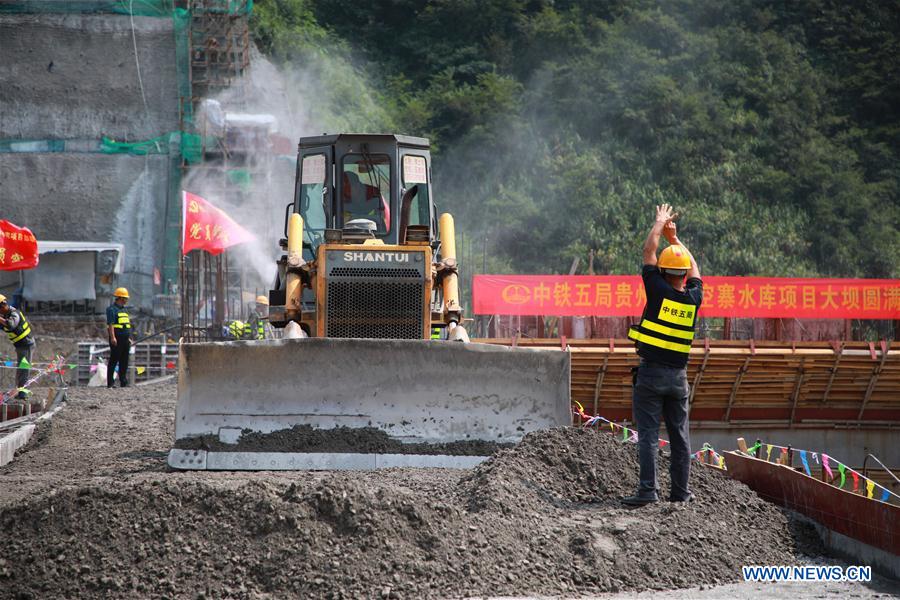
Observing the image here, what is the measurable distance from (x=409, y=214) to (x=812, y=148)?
30.3 meters

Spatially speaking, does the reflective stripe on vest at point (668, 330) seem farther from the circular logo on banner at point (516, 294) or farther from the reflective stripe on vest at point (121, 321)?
the reflective stripe on vest at point (121, 321)

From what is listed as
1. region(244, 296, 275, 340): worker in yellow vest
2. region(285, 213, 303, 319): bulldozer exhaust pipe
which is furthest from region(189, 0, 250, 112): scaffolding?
region(285, 213, 303, 319): bulldozer exhaust pipe

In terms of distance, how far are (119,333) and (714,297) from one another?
1008cm

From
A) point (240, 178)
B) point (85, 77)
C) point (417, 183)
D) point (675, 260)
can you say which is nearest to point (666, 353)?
point (675, 260)

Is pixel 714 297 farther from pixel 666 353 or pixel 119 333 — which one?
pixel 666 353

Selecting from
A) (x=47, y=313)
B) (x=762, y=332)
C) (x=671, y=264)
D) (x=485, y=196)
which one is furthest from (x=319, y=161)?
(x=485, y=196)

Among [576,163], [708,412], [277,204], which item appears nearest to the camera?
[708,412]

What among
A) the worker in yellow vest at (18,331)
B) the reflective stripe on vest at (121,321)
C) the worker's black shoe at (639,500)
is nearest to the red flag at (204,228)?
the reflective stripe on vest at (121,321)

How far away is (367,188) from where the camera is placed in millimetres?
10297

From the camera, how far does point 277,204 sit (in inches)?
1179

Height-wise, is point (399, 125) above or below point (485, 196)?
above

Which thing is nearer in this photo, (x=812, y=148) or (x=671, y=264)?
(x=671, y=264)

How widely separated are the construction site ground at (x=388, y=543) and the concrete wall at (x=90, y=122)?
23.4 m

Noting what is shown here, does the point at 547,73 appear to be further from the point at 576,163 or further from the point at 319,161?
the point at 319,161
